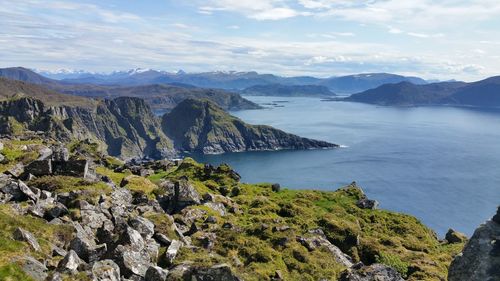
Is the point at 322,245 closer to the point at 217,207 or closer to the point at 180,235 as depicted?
the point at 217,207

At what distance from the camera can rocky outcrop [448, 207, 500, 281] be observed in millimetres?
17984

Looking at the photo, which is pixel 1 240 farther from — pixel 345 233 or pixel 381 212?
pixel 381 212

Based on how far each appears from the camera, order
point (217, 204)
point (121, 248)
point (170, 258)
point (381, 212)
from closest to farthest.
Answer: point (121, 248) → point (170, 258) → point (217, 204) → point (381, 212)

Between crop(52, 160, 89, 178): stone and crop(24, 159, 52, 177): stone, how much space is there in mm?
1062

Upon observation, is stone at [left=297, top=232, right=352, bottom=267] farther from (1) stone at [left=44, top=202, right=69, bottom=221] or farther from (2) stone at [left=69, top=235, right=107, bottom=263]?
(1) stone at [left=44, top=202, right=69, bottom=221]

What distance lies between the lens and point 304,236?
1419 inches

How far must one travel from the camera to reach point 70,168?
41094 mm

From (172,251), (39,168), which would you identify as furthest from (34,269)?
(39,168)

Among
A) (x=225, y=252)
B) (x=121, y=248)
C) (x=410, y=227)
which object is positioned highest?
(x=121, y=248)

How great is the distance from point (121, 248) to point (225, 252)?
28.4 ft

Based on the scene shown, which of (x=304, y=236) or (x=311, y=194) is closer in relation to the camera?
(x=304, y=236)

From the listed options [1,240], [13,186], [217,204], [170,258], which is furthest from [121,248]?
[217,204]

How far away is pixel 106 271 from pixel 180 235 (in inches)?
422

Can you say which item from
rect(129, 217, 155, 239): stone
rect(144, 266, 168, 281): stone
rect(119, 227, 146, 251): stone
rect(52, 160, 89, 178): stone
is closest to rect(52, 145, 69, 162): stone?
rect(52, 160, 89, 178): stone
